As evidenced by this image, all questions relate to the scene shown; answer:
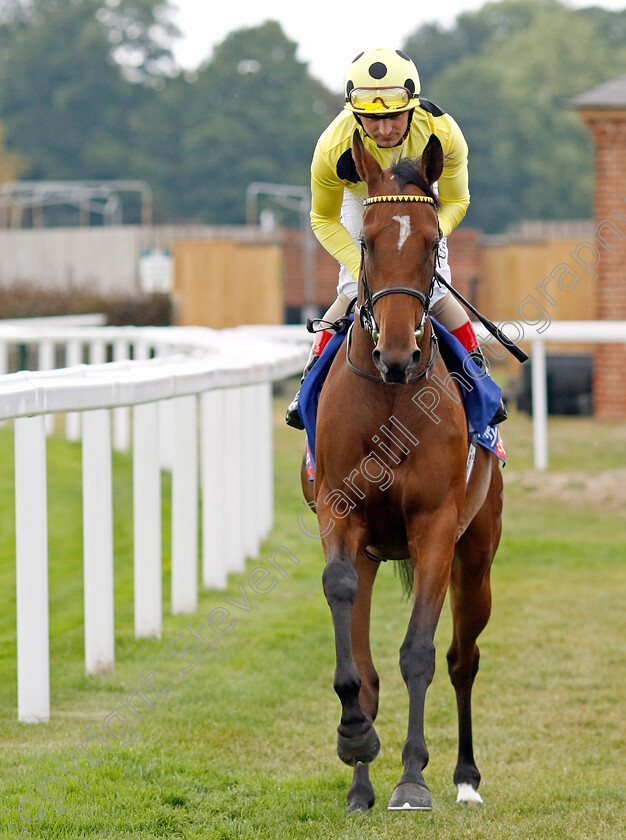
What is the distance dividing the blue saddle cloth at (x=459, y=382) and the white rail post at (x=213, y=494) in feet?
8.84

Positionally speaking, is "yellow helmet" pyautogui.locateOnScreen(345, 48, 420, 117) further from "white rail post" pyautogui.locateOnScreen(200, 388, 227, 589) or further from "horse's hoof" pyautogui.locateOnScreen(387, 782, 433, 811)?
"white rail post" pyautogui.locateOnScreen(200, 388, 227, 589)

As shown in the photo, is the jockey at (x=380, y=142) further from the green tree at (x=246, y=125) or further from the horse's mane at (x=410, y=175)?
the green tree at (x=246, y=125)

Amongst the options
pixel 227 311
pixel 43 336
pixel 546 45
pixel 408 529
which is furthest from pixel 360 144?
pixel 546 45

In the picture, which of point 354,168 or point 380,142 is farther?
point 354,168

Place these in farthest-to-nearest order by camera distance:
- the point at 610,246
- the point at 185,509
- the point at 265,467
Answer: the point at 610,246
the point at 265,467
the point at 185,509

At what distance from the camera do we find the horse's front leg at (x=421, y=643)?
3.82 m

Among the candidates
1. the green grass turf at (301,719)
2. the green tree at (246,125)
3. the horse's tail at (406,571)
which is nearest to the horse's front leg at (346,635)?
the green grass turf at (301,719)

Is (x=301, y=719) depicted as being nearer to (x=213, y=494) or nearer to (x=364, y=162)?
(x=213, y=494)

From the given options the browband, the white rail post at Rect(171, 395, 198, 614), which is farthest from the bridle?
the white rail post at Rect(171, 395, 198, 614)

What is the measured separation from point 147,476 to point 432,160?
8.37 feet

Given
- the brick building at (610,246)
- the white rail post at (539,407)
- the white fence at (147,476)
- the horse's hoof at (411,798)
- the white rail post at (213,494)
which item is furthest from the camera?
the brick building at (610,246)

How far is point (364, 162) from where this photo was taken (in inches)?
157

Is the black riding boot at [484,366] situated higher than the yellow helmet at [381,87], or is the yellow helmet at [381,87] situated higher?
the yellow helmet at [381,87]

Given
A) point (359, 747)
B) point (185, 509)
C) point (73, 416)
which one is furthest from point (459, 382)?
point (73, 416)
